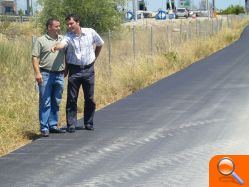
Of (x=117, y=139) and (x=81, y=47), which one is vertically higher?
(x=81, y=47)

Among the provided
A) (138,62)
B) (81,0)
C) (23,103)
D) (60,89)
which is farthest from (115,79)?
(81,0)

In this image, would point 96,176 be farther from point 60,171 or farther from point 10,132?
point 10,132

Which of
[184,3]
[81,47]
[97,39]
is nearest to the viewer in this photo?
[81,47]

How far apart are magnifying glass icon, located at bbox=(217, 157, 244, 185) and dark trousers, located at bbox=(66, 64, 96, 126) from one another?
20.3ft

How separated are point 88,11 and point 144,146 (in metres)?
22.9

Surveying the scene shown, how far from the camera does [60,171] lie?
269 inches

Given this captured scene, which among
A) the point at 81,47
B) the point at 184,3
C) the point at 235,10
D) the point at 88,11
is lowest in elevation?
the point at 81,47

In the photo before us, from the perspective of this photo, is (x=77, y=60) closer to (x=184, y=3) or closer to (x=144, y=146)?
(x=144, y=146)

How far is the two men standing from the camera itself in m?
9.05

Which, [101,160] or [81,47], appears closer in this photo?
[101,160]

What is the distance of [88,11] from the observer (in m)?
30.4

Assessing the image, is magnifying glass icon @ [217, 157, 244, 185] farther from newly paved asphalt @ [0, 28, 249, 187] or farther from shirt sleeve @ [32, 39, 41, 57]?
shirt sleeve @ [32, 39, 41, 57]

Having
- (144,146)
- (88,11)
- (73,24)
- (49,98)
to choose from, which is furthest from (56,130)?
(88,11)

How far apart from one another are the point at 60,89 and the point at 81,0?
21701 mm
